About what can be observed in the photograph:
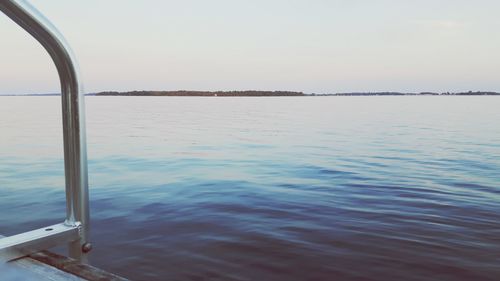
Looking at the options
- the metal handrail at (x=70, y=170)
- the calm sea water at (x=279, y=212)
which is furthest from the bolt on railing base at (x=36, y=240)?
the calm sea water at (x=279, y=212)

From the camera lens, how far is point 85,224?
5.58ft

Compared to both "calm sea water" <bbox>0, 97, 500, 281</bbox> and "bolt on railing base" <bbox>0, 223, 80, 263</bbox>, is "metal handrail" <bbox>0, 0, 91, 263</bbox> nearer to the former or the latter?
"bolt on railing base" <bbox>0, 223, 80, 263</bbox>

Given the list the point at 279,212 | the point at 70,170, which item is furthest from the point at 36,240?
the point at 279,212

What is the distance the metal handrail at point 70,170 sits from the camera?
59.2 inches

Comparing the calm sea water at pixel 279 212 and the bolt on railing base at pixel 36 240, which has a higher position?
the bolt on railing base at pixel 36 240

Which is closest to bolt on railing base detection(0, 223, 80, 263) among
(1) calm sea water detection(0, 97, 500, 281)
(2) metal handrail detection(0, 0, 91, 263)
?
(2) metal handrail detection(0, 0, 91, 263)

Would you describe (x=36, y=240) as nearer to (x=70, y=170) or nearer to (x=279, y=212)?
(x=70, y=170)

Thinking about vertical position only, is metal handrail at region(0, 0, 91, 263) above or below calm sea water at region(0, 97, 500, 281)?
above

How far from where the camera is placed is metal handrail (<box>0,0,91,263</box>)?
59.2 inches

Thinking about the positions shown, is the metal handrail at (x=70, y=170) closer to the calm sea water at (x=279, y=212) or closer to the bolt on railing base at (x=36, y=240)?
the bolt on railing base at (x=36, y=240)

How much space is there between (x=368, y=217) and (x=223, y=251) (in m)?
2.50

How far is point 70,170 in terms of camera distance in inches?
65.0

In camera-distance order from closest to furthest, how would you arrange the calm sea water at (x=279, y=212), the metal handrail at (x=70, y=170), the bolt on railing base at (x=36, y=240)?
the metal handrail at (x=70, y=170) → the bolt on railing base at (x=36, y=240) → the calm sea water at (x=279, y=212)

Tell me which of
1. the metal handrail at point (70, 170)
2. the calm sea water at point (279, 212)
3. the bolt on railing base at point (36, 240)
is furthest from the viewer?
the calm sea water at point (279, 212)
